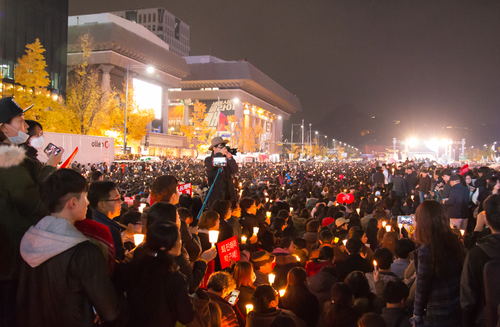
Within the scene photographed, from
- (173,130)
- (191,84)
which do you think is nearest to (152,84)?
(173,130)

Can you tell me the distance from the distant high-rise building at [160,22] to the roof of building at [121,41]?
69.5m

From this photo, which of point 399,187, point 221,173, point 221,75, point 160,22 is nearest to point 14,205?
point 221,173

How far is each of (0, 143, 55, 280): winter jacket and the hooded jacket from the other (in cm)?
48

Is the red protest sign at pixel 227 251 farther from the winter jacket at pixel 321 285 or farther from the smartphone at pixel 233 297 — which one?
the winter jacket at pixel 321 285

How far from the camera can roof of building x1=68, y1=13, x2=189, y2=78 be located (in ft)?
166

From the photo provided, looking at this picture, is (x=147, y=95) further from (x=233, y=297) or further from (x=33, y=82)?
(x=233, y=297)

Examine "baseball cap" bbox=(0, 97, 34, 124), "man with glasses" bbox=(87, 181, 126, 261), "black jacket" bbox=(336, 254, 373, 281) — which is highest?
"baseball cap" bbox=(0, 97, 34, 124)

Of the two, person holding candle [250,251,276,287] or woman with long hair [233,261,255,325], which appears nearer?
woman with long hair [233,261,255,325]

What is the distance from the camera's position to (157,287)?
8.37 feet

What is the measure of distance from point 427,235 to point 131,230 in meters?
3.11

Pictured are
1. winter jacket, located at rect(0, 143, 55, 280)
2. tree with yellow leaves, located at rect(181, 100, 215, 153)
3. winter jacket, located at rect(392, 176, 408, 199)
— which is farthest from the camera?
tree with yellow leaves, located at rect(181, 100, 215, 153)

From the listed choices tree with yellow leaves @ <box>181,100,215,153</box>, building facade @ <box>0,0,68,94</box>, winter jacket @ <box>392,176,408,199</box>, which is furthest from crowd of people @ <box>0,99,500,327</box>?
tree with yellow leaves @ <box>181,100,215,153</box>

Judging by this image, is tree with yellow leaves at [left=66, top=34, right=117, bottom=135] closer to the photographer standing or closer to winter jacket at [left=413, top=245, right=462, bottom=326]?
the photographer standing

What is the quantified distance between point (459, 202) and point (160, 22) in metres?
137
